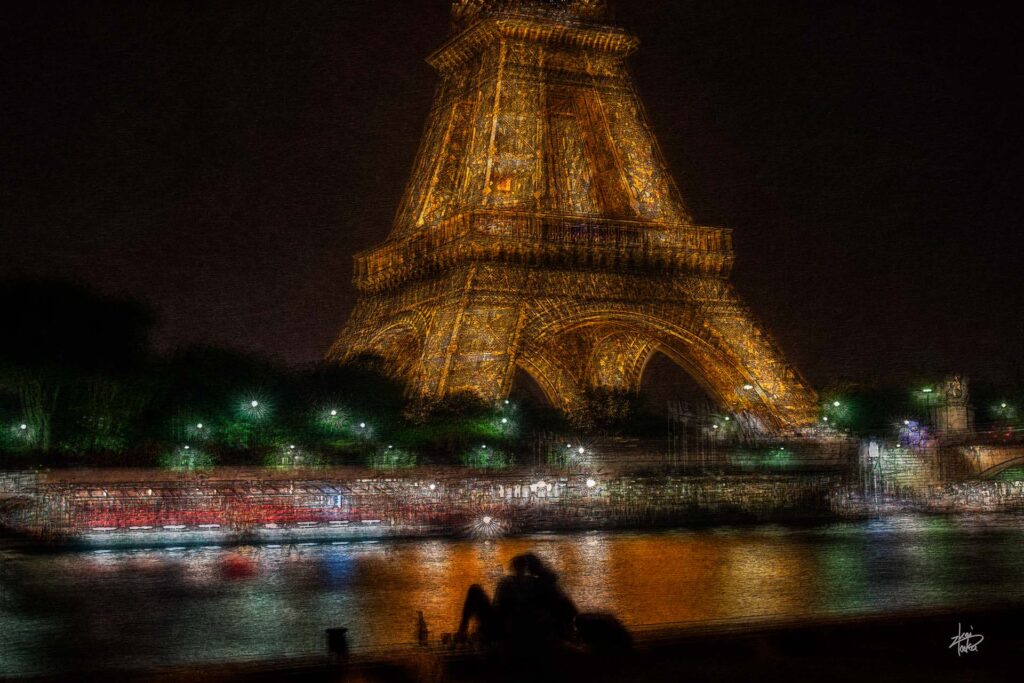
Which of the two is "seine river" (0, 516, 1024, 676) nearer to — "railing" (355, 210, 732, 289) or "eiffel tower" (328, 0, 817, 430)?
"eiffel tower" (328, 0, 817, 430)

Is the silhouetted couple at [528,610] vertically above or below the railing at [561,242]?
below

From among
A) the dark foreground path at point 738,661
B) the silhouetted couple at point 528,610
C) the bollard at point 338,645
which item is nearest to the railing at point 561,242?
the dark foreground path at point 738,661

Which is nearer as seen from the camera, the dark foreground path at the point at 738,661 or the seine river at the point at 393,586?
the dark foreground path at the point at 738,661

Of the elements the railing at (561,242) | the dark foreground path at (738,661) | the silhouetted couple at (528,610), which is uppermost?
the railing at (561,242)

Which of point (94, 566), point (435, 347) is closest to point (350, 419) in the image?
point (435, 347)
